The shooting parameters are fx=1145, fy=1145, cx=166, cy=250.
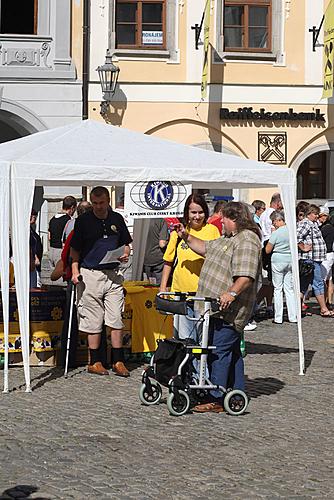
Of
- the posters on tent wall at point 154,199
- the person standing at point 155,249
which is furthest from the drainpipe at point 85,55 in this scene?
the posters on tent wall at point 154,199

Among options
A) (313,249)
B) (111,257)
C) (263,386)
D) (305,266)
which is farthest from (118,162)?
(313,249)

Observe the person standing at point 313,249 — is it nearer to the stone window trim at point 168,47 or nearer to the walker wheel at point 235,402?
the walker wheel at point 235,402

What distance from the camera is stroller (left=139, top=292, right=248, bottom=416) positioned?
8906mm

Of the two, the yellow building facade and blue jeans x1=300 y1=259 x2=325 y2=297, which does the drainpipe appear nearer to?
the yellow building facade

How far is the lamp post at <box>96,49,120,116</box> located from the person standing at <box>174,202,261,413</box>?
14.5 meters

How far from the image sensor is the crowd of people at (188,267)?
357 inches

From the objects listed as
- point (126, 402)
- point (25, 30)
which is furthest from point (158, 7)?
point (126, 402)

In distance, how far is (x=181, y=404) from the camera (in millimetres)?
8938

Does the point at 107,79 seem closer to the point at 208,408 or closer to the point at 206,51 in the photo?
the point at 206,51

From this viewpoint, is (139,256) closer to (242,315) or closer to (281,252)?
(281,252)

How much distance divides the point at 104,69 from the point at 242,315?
1482cm

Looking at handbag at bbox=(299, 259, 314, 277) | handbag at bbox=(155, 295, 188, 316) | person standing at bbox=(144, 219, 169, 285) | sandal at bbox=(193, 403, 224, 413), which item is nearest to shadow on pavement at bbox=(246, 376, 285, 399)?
sandal at bbox=(193, 403, 224, 413)

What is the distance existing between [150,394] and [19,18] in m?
15.8

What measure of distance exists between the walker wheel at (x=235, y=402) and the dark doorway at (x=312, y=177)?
1694 centimetres
